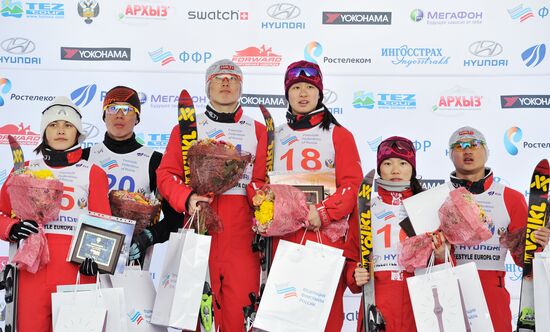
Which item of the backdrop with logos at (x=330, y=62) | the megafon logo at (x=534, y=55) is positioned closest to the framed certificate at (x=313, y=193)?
the backdrop with logos at (x=330, y=62)

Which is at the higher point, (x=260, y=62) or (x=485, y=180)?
(x=260, y=62)

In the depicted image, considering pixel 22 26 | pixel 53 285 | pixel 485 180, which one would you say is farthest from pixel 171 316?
pixel 22 26

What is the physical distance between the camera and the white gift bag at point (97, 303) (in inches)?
157

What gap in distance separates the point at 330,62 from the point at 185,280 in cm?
276

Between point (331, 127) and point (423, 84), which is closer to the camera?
point (331, 127)

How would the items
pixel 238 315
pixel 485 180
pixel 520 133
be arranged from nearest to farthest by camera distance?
pixel 238 315 < pixel 485 180 < pixel 520 133

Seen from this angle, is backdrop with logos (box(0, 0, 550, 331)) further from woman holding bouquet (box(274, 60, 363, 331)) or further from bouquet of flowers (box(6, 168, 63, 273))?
bouquet of flowers (box(6, 168, 63, 273))

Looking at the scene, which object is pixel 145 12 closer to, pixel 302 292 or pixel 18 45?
Answer: pixel 18 45

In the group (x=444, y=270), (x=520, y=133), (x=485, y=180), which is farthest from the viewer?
(x=520, y=133)

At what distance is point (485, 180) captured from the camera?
15.7ft

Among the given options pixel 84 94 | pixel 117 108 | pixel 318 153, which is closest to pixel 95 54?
pixel 84 94

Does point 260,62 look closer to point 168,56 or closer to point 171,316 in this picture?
point 168,56

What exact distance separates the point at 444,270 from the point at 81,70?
11.8ft

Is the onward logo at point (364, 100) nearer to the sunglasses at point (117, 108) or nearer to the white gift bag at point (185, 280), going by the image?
the sunglasses at point (117, 108)
